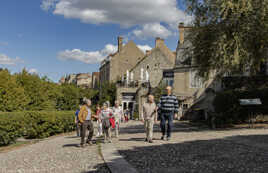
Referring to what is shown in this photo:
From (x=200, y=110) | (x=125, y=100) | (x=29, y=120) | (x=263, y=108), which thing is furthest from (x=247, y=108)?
(x=125, y=100)

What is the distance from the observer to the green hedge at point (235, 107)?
1806 centimetres

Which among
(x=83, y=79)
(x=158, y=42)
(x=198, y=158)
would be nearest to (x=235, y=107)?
(x=198, y=158)

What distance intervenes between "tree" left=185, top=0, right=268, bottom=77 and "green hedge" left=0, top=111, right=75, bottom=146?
10.1 metres

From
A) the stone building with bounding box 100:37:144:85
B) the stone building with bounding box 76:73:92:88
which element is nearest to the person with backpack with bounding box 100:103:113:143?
the stone building with bounding box 100:37:144:85

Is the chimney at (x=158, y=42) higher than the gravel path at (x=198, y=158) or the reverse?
higher

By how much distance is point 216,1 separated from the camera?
49.4ft

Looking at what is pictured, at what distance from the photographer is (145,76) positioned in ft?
144

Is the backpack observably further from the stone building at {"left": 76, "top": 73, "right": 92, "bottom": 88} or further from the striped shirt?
the stone building at {"left": 76, "top": 73, "right": 92, "bottom": 88}

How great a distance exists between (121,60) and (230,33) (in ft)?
124

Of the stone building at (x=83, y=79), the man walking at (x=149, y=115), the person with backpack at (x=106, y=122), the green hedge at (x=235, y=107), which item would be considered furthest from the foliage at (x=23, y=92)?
the stone building at (x=83, y=79)

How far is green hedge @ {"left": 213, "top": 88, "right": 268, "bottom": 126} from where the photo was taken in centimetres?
1806

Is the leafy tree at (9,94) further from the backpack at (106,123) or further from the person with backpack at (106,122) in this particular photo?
the backpack at (106,123)

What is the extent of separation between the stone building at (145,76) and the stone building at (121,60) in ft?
→ 19.8

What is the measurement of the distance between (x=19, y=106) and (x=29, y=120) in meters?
4.95
